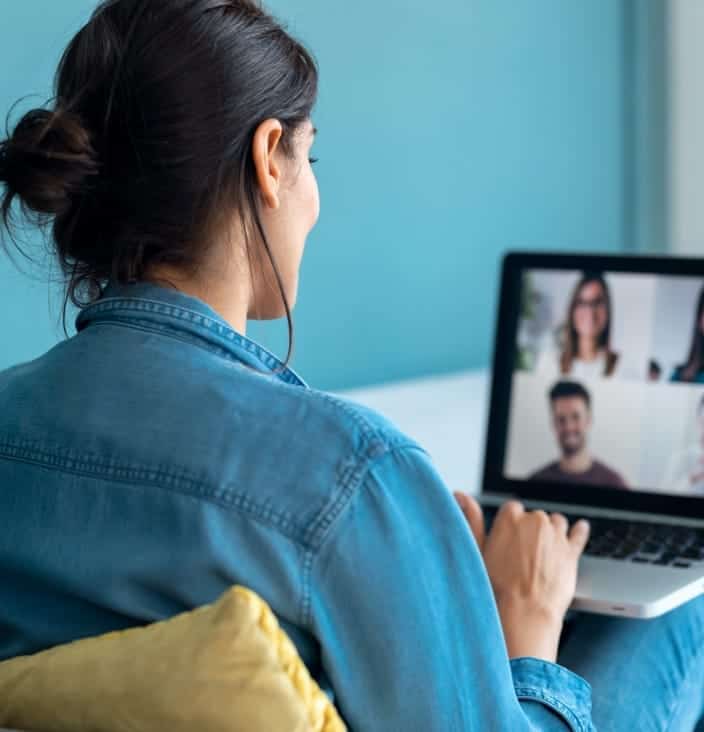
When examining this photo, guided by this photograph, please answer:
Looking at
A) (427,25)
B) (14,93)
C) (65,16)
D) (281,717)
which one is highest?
(427,25)

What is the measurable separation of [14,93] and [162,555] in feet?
3.01

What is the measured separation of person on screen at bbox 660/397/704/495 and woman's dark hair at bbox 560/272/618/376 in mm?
130

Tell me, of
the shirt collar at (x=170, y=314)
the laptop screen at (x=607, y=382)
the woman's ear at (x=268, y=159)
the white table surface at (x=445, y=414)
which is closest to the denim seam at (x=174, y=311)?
the shirt collar at (x=170, y=314)

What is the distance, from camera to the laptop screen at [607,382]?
156 cm

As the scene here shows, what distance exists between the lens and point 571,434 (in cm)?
164

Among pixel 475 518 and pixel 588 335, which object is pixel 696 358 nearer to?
pixel 588 335

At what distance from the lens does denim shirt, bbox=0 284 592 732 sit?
0.81 metres

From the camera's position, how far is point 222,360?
903mm

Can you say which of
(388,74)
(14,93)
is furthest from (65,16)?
(388,74)

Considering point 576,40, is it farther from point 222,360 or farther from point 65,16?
point 222,360

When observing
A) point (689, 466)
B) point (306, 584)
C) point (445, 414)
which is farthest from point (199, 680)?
point (445, 414)

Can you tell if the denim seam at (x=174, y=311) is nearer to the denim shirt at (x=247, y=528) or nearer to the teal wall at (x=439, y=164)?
→ the denim shirt at (x=247, y=528)

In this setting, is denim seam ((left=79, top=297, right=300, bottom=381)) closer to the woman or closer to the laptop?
the woman

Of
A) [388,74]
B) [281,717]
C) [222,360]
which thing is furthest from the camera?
[388,74]
